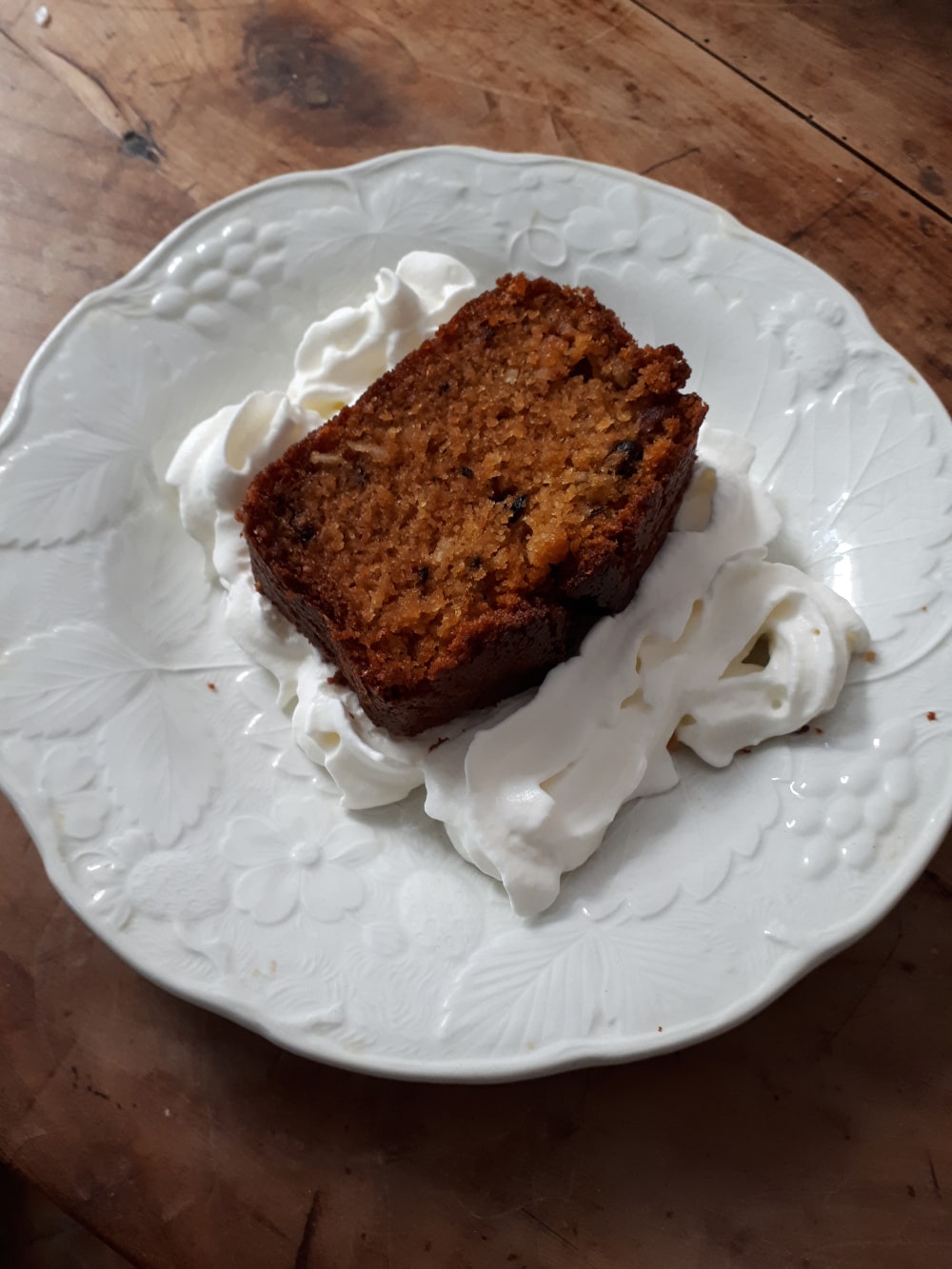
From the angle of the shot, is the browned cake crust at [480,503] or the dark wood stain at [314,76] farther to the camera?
the dark wood stain at [314,76]

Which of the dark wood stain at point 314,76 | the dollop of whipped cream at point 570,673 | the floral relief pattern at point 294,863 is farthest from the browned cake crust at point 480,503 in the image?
the dark wood stain at point 314,76

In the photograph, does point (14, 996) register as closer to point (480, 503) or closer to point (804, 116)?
point (480, 503)

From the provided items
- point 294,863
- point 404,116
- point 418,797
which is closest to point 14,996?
point 294,863

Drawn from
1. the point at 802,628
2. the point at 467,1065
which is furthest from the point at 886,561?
the point at 467,1065

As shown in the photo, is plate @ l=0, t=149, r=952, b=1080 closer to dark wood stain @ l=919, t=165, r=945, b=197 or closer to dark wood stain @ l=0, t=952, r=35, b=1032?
dark wood stain @ l=0, t=952, r=35, b=1032

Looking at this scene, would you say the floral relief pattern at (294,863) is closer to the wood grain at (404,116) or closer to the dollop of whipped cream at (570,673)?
the dollop of whipped cream at (570,673)
